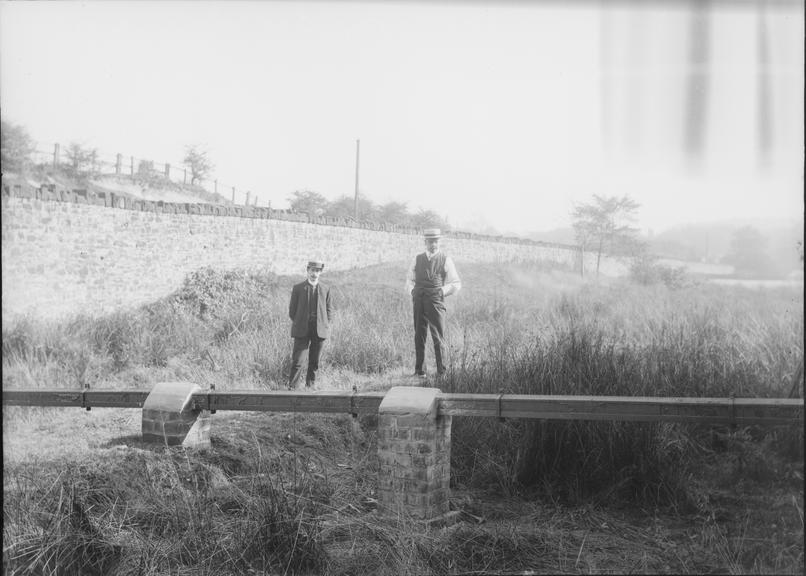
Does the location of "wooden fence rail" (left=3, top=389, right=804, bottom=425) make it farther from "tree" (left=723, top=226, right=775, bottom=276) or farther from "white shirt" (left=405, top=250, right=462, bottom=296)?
"white shirt" (left=405, top=250, right=462, bottom=296)

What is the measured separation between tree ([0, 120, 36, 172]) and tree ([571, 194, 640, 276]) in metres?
3.50

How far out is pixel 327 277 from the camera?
216 inches

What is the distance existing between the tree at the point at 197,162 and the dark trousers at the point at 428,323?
5.57 ft

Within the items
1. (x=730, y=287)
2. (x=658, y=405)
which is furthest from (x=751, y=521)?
(x=730, y=287)

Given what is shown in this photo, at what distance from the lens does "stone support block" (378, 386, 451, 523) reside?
13.9 ft

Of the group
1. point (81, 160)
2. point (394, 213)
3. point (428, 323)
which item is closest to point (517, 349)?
point (428, 323)

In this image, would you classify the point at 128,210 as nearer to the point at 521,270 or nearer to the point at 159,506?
the point at 159,506

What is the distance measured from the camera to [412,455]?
14.0 ft

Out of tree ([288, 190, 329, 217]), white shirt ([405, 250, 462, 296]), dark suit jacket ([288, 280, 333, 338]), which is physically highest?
tree ([288, 190, 329, 217])

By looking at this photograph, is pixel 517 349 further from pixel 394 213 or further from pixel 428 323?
pixel 394 213

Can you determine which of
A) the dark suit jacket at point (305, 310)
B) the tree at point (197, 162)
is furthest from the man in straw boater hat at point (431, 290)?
the tree at point (197, 162)

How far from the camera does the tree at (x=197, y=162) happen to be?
5.41 m

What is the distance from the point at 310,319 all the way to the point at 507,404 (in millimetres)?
1854

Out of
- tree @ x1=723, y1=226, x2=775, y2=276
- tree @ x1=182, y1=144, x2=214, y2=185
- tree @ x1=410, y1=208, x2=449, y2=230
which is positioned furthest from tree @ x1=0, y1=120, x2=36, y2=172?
tree @ x1=723, y1=226, x2=775, y2=276
